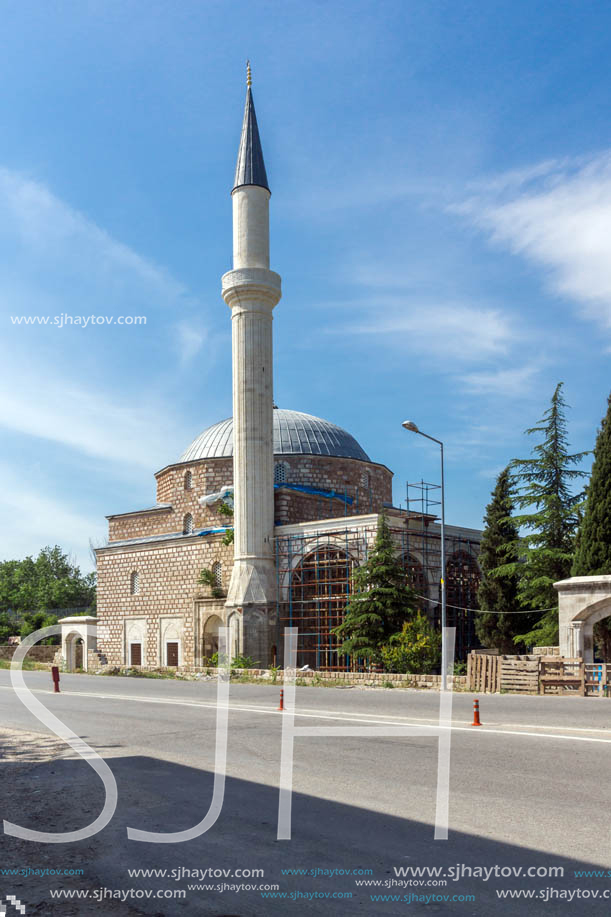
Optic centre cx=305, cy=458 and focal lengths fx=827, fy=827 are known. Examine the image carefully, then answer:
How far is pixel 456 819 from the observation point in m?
6.30

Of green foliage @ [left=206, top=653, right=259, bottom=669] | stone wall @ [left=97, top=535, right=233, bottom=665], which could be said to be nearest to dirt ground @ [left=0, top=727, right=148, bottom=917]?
green foliage @ [left=206, top=653, right=259, bottom=669]

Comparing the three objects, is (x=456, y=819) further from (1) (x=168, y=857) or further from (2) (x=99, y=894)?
(2) (x=99, y=894)

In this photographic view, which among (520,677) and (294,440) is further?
(294,440)

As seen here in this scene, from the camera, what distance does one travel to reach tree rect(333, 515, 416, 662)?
27312 mm

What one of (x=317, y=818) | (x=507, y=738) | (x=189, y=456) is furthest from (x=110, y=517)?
(x=317, y=818)

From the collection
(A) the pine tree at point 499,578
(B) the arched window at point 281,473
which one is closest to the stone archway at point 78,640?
(B) the arched window at point 281,473

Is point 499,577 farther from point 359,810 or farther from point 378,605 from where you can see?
point 359,810

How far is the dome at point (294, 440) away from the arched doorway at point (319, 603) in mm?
8899

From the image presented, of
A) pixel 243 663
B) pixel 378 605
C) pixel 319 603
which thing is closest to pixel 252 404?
pixel 319 603

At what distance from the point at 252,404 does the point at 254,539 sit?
5.53 meters

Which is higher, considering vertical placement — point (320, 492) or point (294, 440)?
point (294, 440)

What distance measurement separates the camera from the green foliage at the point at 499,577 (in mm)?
30673

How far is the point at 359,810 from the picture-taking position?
6699 mm

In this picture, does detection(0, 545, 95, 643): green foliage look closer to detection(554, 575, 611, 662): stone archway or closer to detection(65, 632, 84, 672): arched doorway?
detection(65, 632, 84, 672): arched doorway
